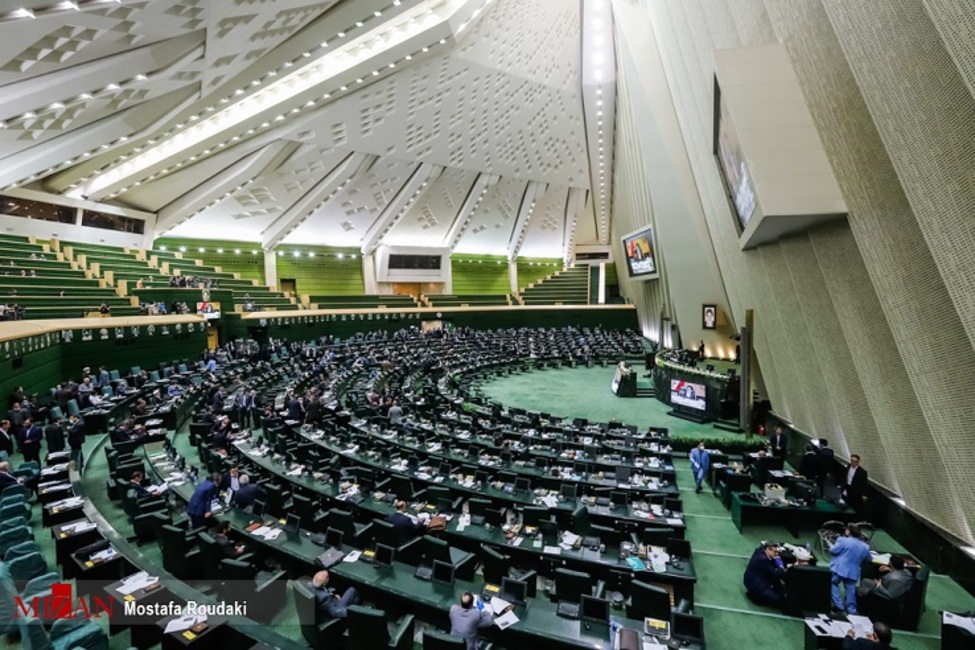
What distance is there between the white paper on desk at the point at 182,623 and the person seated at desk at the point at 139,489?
3930mm

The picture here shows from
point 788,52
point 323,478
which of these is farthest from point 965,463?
point 323,478

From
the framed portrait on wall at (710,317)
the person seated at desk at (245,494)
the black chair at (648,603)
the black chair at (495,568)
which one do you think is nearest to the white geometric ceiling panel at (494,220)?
the framed portrait on wall at (710,317)

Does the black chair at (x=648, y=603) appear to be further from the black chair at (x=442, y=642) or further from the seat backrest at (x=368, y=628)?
the seat backrest at (x=368, y=628)

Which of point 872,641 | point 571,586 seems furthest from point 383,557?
point 872,641

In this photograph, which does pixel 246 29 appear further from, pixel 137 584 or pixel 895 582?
pixel 895 582

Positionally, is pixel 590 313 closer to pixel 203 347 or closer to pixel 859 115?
pixel 203 347

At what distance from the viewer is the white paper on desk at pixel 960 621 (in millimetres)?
4949

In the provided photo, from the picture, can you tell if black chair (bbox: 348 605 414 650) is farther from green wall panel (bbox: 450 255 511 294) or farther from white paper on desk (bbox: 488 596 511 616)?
green wall panel (bbox: 450 255 511 294)

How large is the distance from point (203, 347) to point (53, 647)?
21.0 meters

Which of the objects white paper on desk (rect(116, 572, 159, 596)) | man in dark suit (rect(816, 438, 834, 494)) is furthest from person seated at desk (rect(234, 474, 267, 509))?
man in dark suit (rect(816, 438, 834, 494))

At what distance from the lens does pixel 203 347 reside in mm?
22828

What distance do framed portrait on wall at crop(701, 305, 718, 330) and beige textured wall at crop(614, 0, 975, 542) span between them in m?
8.72

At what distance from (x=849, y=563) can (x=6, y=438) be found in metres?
16.6

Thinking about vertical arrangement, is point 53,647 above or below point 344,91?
below
